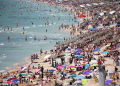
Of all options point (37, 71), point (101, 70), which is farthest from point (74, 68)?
point (101, 70)

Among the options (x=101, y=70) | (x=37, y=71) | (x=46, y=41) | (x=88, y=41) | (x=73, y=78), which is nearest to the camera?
(x=101, y=70)

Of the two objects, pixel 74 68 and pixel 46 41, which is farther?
pixel 46 41

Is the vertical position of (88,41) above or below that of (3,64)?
above

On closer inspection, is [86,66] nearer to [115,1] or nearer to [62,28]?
[62,28]

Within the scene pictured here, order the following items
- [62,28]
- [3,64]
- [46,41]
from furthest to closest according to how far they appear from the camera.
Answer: [62,28]
[46,41]
[3,64]

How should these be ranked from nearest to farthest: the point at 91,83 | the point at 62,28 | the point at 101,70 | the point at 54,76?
the point at 101,70 < the point at 91,83 < the point at 54,76 < the point at 62,28

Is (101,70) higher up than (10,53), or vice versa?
(101,70)

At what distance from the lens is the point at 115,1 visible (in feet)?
264

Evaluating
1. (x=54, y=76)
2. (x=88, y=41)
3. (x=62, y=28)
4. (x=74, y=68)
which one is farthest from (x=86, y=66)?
(x=62, y=28)

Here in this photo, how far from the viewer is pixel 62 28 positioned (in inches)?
2042

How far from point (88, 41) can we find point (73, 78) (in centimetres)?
1413

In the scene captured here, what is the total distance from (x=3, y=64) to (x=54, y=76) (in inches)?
428

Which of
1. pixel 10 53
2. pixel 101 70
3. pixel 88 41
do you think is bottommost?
pixel 10 53

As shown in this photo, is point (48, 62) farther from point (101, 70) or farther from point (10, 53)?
point (101, 70)
